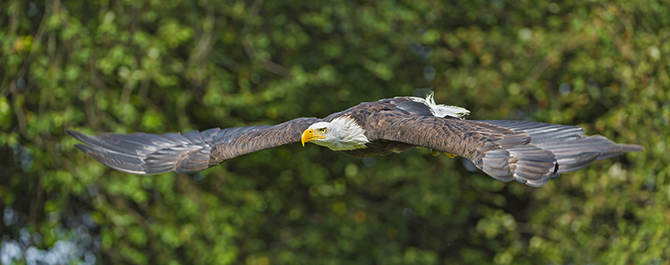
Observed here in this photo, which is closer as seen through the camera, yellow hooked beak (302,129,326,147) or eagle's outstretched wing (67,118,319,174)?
yellow hooked beak (302,129,326,147)

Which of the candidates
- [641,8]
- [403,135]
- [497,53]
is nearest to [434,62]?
[497,53]

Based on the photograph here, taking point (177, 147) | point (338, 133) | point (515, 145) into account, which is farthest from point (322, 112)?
point (515, 145)

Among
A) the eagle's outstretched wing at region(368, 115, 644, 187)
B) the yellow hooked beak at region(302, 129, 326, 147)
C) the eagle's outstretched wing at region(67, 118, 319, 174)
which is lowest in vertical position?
the eagle's outstretched wing at region(67, 118, 319, 174)

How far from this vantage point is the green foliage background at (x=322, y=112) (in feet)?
25.6

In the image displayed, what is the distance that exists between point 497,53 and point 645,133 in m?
2.33

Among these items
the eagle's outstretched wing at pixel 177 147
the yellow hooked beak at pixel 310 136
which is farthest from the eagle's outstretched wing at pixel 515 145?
the eagle's outstretched wing at pixel 177 147

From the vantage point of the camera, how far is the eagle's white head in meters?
4.86

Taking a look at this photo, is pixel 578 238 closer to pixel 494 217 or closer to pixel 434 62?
pixel 494 217

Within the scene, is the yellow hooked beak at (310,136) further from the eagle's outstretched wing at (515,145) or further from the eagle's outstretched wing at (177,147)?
the eagle's outstretched wing at (515,145)

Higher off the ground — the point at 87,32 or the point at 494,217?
the point at 87,32

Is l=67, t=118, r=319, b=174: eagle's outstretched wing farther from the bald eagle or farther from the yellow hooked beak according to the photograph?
the yellow hooked beak

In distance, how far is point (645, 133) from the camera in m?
7.28

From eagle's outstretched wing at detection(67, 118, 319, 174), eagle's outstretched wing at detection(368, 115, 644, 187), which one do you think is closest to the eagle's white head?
eagle's outstretched wing at detection(67, 118, 319, 174)

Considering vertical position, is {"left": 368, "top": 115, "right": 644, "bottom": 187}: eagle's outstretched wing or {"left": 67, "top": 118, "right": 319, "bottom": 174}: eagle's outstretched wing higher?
{"left": 368, "top": 115, "right": 644, "bottom": 187}: eagle's outstretched wing
